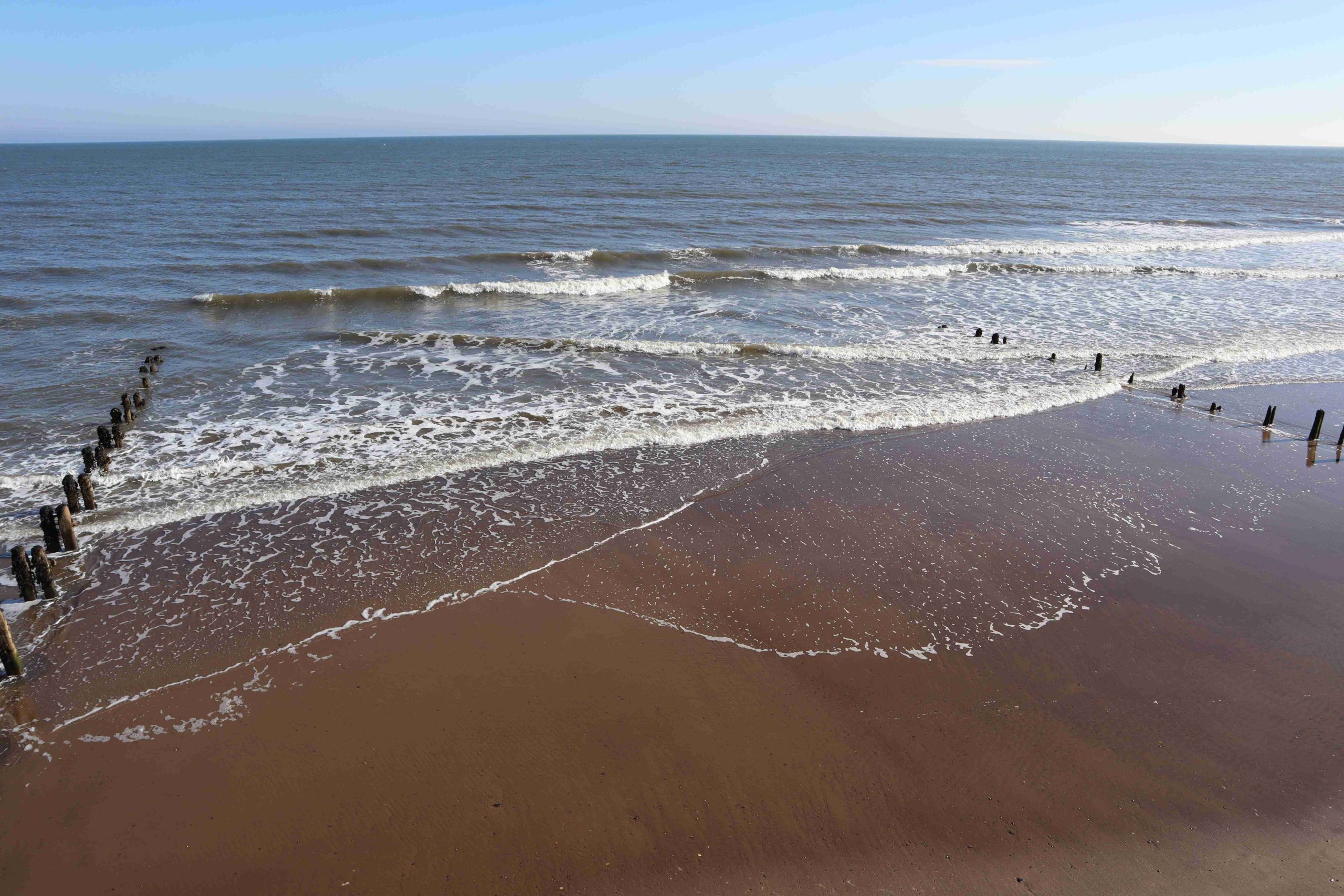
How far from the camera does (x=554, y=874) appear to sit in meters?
5.71

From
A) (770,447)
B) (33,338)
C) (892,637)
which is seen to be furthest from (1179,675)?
(33,338)

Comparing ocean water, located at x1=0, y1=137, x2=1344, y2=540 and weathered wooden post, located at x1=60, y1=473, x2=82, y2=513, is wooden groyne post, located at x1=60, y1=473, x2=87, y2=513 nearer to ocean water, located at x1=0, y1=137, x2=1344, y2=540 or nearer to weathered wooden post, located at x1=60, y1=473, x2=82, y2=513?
weathered wooden post, located at x1=60, y1=473, x2=82, y2=513

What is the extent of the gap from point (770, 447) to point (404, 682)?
8.28 m

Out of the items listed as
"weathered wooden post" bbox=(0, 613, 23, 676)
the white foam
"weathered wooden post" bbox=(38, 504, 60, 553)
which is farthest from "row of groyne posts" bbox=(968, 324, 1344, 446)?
"weathered wooden post" bbox=(38, 504, 60, 553)

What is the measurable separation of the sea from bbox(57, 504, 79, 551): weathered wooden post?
0.26 metres

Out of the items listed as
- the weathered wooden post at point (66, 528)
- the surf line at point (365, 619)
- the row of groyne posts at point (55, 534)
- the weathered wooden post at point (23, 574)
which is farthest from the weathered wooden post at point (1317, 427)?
the weathered wooden post at point (66, 528)

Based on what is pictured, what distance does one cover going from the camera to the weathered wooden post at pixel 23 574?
346 inches

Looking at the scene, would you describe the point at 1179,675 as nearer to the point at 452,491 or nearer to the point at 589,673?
the point at 589,673

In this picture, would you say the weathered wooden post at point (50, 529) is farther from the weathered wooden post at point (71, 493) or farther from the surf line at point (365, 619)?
the surf line at point (365, 619)

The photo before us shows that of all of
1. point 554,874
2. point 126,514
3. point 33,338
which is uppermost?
point 33,338

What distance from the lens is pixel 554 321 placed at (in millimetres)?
23594

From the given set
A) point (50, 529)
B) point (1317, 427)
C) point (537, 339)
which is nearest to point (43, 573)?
point (50, 529)

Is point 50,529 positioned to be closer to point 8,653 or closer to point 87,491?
point 87,491

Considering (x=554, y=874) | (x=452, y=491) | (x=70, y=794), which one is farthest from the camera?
(x=452, y=491)
